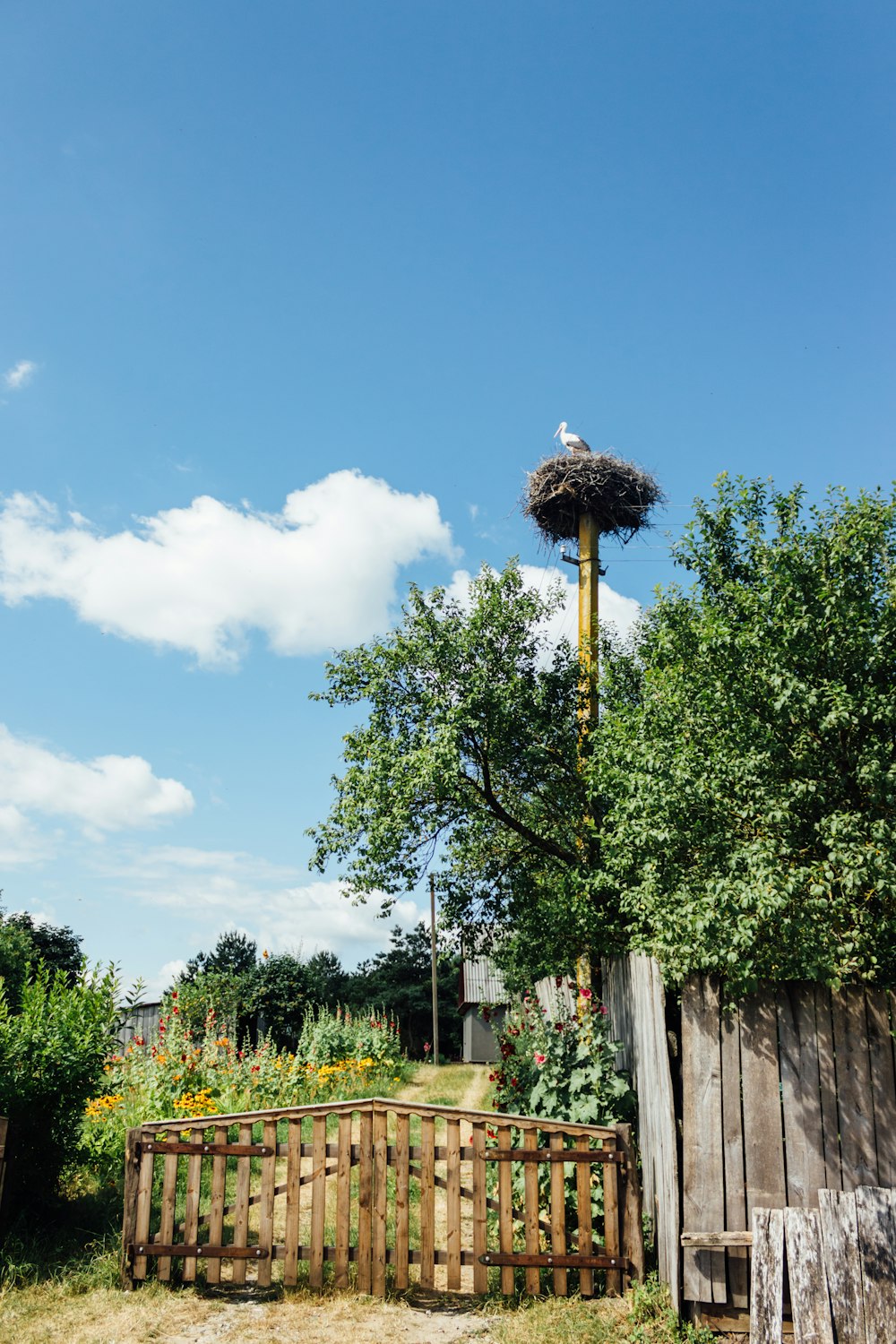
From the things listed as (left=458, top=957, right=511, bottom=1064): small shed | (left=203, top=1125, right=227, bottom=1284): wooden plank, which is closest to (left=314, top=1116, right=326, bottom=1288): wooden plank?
(left=203, top=1125, right=227, bottom=1284): wooden plank

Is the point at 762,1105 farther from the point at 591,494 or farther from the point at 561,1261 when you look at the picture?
the point at 591,494

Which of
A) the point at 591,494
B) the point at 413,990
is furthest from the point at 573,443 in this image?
the point at 413,990

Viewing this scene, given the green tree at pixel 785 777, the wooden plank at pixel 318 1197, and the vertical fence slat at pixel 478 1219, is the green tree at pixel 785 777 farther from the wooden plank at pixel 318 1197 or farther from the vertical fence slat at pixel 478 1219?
the wooden plank at pixel 318 1197

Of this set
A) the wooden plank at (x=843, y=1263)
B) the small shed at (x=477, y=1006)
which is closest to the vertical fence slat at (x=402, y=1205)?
the wooden plank at (x=843, y=1263)

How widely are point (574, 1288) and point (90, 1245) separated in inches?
142

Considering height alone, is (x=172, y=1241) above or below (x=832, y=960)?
below

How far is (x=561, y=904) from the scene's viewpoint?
1162 cm

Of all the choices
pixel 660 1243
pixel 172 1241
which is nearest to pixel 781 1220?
pixel 660 1243

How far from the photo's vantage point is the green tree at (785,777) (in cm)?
621

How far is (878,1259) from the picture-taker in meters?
5.38

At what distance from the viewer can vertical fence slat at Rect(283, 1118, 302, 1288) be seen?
6.36 meters

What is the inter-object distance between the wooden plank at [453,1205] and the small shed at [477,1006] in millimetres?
24120

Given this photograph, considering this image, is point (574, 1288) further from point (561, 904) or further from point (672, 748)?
point (561, 904)

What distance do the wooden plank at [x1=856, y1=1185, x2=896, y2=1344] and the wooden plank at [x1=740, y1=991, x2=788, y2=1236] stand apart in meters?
0.51
